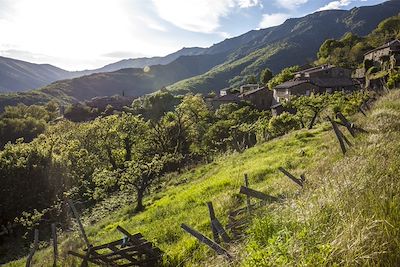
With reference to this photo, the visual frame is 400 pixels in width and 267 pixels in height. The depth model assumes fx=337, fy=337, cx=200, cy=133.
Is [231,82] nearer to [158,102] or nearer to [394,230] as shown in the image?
[158,102]

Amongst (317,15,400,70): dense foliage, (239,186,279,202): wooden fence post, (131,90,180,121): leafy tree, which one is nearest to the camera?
(239,186,279,202): wooden fence post

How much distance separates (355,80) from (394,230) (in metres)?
62.6

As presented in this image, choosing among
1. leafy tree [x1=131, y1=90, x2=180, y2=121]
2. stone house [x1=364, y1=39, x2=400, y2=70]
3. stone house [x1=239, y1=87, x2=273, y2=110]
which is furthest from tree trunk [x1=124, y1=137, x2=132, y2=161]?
stone house [x1=364, y1=39, x2=400, y2=70]

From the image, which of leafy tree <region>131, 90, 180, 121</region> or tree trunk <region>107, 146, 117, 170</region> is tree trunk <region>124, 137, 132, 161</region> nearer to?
tree trunk <region>107, 146, 117, 170</region>

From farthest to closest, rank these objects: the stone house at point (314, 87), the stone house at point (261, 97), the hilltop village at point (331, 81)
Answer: the stone house at point (261, 97)
the stone house at point (314, 87)
the hilltop village at point (331, 81)

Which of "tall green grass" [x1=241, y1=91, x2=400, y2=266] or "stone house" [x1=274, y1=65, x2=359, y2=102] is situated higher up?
"tall green grass" [x1=241, y1=91, x2=400, y2=266]

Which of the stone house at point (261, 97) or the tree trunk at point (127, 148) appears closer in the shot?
the tree trunk at point (127, 148)

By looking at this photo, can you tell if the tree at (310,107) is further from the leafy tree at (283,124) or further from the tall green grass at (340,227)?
the tall green grass at (340,227)

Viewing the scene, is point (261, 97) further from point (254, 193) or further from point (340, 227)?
point (340, 227)

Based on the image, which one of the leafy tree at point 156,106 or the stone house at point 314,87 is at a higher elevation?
the stone house at point 314,87

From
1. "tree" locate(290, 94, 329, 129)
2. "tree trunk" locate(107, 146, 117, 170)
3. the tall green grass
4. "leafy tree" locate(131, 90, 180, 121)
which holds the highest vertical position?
the tall green grass

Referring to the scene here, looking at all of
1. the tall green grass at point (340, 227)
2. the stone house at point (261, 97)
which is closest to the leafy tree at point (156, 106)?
the stone house at point (261, 97)

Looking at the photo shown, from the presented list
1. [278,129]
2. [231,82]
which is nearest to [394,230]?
[278,129]

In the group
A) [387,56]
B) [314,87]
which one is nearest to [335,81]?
[314,87]
